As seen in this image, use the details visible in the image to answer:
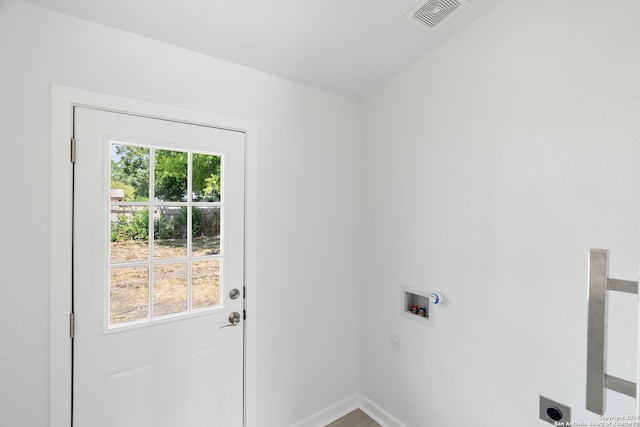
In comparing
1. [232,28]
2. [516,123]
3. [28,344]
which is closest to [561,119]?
[516,123]

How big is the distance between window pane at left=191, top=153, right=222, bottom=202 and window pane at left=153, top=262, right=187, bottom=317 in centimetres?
39

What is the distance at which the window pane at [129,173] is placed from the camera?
143 centimetres

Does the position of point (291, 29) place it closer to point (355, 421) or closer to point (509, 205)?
point (509, 205)

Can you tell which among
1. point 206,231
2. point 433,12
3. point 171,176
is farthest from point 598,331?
point 171,176

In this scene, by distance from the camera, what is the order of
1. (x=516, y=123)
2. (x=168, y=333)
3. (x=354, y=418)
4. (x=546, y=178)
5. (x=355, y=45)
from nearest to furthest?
(x=546, y=178) < (x=516, y=123) < (x=168, y=333) < (x=355, y=45) < (x=354, y=418)

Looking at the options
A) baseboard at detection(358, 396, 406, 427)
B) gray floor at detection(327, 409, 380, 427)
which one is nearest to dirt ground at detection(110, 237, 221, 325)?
gray floor at detection(327, 409, 380, 427)

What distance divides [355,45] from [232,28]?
2.26 ft

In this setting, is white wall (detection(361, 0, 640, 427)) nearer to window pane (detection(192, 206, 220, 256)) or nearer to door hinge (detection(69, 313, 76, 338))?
window pane (detection(192, 206, 220, 256))

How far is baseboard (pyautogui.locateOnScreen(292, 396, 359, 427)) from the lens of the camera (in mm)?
2025

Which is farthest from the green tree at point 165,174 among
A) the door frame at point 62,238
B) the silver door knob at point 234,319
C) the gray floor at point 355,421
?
the gray floor at point 355,421

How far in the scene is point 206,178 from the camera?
5.47 feet

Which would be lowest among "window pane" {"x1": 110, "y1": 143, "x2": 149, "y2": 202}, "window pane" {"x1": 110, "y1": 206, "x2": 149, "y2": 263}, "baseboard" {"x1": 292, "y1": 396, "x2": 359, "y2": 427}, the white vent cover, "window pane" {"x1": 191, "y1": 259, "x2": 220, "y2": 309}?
"baseboard" {"x1": 292, "y1": 396, "x2": 359, "y2": 427}

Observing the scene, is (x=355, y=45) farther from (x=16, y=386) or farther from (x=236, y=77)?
(x=16, y=386)

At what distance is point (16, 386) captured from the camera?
122cm
